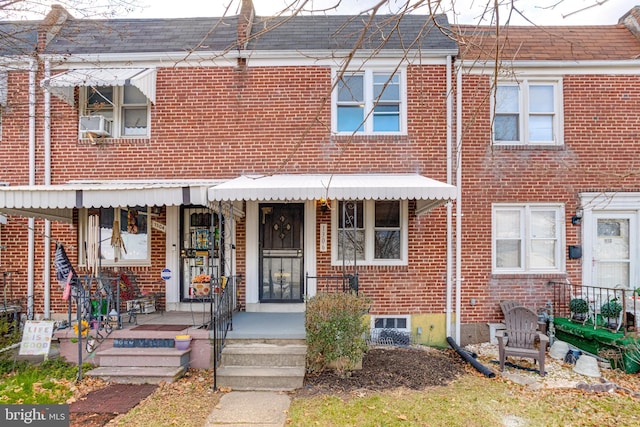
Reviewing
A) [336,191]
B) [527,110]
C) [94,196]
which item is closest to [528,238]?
[527,110]

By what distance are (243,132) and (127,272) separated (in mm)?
3964

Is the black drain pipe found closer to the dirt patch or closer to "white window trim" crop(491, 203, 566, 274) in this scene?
the dirt patch

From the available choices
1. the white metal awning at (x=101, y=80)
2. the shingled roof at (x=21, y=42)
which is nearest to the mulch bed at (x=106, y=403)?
the white metal awning at (x=101, y=80)

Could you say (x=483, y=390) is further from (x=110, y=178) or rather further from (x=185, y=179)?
(x=110, y=178)

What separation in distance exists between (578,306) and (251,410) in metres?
6.71

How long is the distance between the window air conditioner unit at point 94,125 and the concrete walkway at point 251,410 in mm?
6148

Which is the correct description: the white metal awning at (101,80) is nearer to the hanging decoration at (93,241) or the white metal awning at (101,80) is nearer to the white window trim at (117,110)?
the white window trim at (117,110)

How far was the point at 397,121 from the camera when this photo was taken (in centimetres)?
890

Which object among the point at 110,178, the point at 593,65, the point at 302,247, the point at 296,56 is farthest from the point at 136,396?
the point at 593,65

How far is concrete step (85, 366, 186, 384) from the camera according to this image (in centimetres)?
630

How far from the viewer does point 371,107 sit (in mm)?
8891

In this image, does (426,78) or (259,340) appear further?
(426,78)

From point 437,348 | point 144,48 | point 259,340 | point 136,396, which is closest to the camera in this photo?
point 136,396

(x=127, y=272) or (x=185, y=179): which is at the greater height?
(x=185, y=179)
